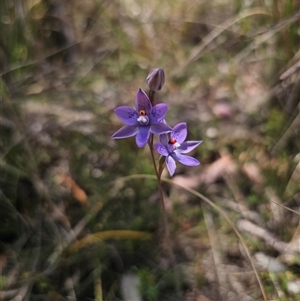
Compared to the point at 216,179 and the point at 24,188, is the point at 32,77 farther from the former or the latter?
the point at 216,179

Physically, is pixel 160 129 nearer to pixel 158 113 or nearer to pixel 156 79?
pixel 158 113

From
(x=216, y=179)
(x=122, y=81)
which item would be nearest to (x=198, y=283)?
(x=216, y=179)

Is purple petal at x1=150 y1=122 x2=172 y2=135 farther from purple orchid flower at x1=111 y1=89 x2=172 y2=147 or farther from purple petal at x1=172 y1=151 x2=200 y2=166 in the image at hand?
purple petal at x1=172 y1=151 x2=200 y2=166

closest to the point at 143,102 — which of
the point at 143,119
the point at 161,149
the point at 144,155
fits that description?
the point at 143,119

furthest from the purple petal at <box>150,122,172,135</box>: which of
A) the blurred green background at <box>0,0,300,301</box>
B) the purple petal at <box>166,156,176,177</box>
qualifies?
the blurred green background at <box>0,0,300,301</box>

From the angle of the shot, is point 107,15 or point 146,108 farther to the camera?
A: point 107,15

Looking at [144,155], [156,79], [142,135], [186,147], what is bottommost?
[144,155]
